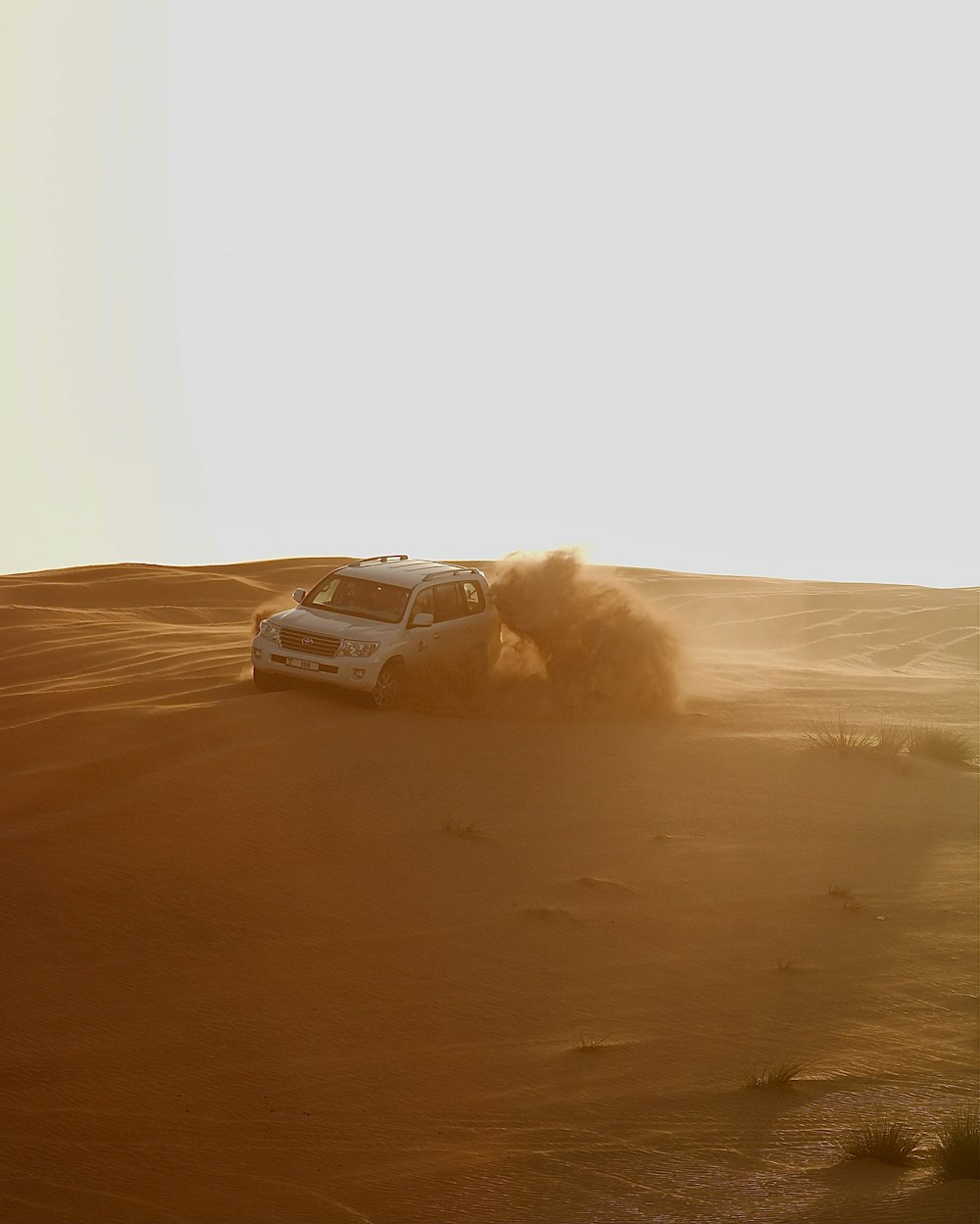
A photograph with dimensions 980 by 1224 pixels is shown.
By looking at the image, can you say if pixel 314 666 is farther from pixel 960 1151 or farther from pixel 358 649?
pixel 960 1151

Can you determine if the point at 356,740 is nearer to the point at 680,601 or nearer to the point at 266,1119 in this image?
the point at 266,1119

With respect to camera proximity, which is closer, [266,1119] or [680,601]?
[266,1119]

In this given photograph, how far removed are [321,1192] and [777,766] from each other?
9598mm

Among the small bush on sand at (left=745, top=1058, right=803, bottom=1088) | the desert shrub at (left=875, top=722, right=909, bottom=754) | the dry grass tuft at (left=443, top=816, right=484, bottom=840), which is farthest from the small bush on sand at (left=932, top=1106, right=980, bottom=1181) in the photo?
the desert shrub at (left=875, top=722, right=909, bottom=754)

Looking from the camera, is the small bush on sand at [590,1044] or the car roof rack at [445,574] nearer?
the small bush on sand at [590,1044]

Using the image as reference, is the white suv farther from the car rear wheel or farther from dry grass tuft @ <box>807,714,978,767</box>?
dry grass tuft @ <box>807,714,978,767</box>

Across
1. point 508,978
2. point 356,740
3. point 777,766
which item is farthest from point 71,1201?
point 777,766

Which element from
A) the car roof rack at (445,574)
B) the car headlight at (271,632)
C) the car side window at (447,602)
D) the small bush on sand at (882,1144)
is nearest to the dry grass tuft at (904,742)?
the car side window at (447,602)

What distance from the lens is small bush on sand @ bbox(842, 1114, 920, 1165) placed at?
6.07 metres

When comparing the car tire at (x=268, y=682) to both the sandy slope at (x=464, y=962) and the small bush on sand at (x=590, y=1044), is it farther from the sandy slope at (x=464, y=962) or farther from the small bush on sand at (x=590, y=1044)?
the small bush on sand at (x=590, y=1044)

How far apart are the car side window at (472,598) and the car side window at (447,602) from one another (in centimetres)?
13

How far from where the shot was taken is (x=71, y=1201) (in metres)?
5.73

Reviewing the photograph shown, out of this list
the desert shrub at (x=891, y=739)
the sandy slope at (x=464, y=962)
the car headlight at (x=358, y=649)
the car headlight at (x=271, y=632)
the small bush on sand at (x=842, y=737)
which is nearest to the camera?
the sandy slope at (x=464, y=962)

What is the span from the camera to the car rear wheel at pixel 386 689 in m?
15.9
